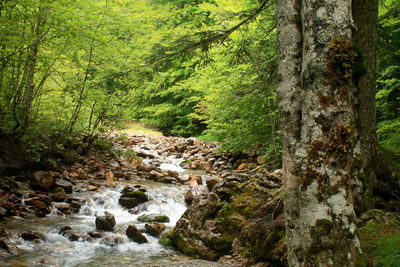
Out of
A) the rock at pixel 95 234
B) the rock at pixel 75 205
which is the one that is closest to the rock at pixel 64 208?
the rock at pixel 75 205

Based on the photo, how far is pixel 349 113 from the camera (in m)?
2.32

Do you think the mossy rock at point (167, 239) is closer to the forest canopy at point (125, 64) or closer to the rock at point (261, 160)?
the forest canopy at point (125, 64)

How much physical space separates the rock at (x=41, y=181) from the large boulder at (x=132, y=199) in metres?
1.95

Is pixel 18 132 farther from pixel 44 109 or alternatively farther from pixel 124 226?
pixel 124 226

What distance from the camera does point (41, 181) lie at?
8.49 meters

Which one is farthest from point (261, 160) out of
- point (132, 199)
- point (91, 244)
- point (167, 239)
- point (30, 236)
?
point (30, 236)

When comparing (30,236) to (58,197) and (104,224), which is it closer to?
(104,224)

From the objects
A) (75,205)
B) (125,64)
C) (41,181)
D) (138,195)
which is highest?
(125,64)

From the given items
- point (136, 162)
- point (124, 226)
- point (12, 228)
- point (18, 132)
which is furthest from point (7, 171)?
point (136, 162)

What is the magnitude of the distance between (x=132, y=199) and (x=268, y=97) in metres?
4.45

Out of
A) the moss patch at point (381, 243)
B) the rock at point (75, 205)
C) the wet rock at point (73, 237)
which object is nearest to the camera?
the moss patch at point (381, 243)

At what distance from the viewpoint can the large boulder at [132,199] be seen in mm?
8516

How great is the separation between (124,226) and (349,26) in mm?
6293

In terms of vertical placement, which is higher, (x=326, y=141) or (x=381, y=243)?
(x=326, y=141)
